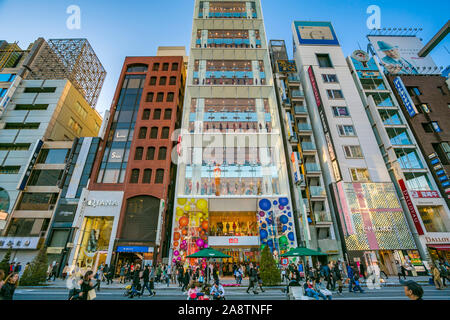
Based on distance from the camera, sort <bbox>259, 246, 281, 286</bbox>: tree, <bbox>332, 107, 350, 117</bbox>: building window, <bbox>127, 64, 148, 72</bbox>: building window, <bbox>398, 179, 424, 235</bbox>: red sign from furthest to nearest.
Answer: <bbox>127, 64, 148, 72</bbox>: building window
<bbox>332, 107, 350, 117</bbox>: building window
<bbox>398, 179, 424, 235</bbox>: red sign
<bbox>259, 246, 281, 286</bbox>: tree

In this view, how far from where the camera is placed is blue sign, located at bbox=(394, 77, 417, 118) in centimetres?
2902

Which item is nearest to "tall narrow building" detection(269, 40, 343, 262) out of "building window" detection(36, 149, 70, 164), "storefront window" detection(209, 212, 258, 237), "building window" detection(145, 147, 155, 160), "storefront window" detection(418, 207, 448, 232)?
"storefront window" detection(209, 212, 258, 237)

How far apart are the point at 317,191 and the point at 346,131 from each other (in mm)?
9998

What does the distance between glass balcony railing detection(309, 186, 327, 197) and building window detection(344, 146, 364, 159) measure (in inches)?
225

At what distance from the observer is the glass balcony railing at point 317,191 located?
28.2m

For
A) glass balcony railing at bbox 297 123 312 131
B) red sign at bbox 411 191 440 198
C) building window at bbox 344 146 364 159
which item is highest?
glass balcony railing at bbox 297 123 312 131

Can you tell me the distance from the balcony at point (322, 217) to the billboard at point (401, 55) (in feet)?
93.6

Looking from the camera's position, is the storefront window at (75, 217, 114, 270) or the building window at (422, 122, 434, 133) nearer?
the storefront window at (75, 217, 114, 270)

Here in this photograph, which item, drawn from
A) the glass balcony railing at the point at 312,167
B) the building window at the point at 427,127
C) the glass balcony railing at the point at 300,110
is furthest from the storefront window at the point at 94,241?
the building window at the point at 427,127

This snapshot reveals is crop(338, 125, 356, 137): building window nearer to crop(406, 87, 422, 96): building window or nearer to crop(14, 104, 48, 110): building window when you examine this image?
crop(406, 87, 422, 96): building window

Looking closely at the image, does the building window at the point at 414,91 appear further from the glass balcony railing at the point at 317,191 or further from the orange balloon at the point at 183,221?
the orange balloon at the point at 183,221
